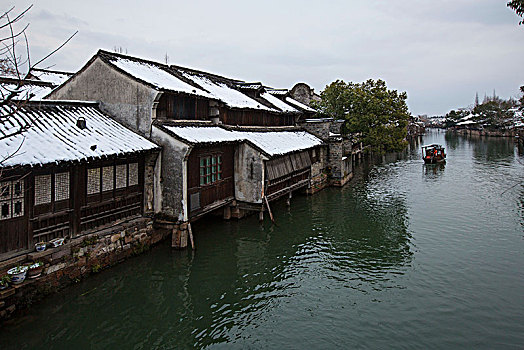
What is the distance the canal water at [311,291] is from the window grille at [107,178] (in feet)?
11.5

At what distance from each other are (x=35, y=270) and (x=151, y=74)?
12.0 m

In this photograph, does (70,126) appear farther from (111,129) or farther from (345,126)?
(345,126)

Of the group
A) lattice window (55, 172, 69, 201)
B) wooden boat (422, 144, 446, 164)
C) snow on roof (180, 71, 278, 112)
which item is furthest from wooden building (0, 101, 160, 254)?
wooden boat (422, 144, 446, 164)

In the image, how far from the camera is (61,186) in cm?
1362

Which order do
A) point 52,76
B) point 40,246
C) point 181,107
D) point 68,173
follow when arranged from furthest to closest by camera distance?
point 52,76 < point 181,107 < point 68,173 < point 40,246

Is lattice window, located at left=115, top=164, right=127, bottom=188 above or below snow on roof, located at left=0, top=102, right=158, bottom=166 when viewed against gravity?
below

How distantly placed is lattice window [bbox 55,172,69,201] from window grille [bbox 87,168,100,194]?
94cm

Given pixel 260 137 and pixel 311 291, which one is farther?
pixel 260 137

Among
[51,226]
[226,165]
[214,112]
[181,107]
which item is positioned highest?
[214,112]

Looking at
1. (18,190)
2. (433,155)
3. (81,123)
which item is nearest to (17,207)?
(18,190)

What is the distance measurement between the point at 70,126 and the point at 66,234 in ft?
14.8

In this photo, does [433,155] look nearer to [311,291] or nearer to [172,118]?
[172,118]

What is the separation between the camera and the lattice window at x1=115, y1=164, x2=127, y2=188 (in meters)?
15.9

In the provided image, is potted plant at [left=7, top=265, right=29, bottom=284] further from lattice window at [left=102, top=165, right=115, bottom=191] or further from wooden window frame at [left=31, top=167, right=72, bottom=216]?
lattice window at [left=102, top=165, right=115, bottom=191]
